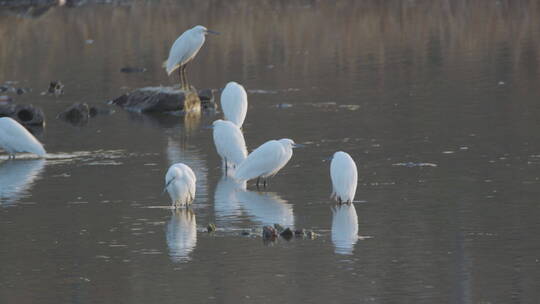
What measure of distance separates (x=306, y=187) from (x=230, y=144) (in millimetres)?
1423

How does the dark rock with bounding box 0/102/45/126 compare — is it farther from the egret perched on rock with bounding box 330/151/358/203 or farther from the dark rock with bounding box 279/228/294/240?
the dark rock with bounding box 279/228/294/240

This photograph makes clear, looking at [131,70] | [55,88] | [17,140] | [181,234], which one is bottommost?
[181,234]

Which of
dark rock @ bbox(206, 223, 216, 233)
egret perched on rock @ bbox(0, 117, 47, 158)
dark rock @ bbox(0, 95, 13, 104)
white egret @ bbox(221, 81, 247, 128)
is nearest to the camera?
dark rock @ bbox(206, 223, 216, 233)

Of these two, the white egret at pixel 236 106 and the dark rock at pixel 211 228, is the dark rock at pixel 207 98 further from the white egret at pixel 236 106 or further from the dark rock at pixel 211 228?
the dark rock at pixel 211 228

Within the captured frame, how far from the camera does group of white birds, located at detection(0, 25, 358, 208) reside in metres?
11.9

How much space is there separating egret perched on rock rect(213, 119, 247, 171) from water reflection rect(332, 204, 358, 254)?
245 cm

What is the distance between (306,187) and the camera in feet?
43.5

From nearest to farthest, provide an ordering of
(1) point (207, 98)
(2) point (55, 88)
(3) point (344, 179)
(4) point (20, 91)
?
(3) point (344, 179) → (1) point (207, 98) → (2) point (55, 88) → (4) point (20, 91)

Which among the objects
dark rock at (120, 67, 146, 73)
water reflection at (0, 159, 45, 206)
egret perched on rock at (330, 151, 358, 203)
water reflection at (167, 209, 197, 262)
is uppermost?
dark rock at (120, 67, 146, 73)

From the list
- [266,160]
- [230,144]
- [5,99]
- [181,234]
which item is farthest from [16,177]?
[5,99]

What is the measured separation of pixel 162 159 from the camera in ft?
51.5

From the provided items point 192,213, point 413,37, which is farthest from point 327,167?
point 413,37

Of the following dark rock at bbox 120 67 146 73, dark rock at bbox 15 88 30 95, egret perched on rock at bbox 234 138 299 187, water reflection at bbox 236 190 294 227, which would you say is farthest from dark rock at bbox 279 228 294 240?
dark rock at bbox 120 67 146 73

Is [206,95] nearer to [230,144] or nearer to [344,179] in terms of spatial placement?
[230,144]
